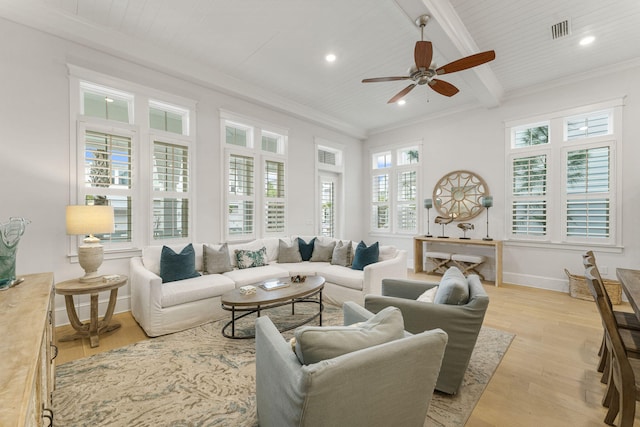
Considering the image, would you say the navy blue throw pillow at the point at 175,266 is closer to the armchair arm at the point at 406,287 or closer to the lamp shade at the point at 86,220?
the lamp shade at the point at 86,220

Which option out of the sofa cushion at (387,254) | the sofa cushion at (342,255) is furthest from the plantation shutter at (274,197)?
the sofa cushion at (387,254)

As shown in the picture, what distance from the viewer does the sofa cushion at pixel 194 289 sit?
2934 mm

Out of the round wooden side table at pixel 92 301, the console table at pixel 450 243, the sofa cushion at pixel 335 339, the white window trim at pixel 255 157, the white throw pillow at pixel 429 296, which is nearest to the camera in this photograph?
the sofa cushion at pixel 335 339

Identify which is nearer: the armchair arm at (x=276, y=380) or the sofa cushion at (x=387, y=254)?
the armchair arm at (x=276, y=380)

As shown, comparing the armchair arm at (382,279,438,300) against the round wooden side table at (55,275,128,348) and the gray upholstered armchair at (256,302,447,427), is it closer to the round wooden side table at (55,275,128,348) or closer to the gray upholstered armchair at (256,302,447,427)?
the gray upholstered armchair at (256,302,447,427)

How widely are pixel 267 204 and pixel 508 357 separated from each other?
400 centimetres

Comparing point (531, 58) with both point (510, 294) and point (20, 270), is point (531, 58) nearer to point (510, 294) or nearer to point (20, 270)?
point (510, 294)

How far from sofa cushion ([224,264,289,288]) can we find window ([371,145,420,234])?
346cm

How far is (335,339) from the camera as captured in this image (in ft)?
3.81

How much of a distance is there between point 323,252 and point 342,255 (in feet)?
1.41

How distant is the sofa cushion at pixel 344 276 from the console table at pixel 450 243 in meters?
2.30

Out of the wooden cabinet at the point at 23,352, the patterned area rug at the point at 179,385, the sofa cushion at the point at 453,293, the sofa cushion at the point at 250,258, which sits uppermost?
the wooden cabinet at the point at 23,352

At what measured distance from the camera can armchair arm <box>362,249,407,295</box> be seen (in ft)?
11.6

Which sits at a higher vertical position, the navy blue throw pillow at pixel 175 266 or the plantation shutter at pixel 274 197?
the plantation shutter at pixel 274 197
